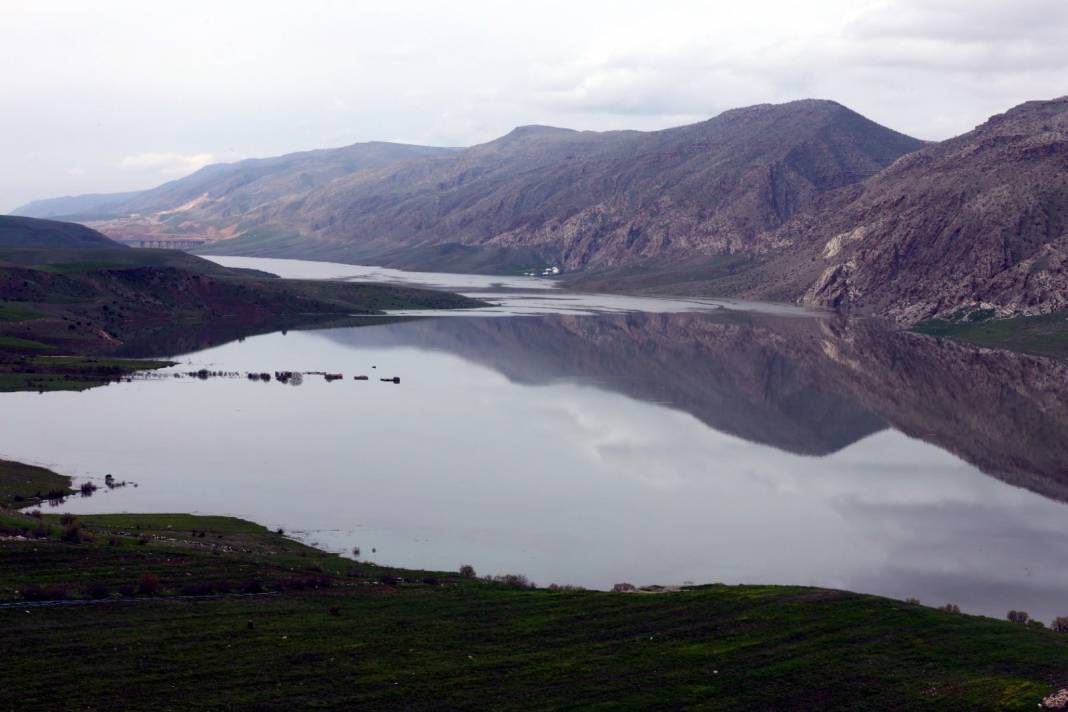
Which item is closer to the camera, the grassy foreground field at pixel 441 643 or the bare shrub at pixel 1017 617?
the grassy foreground field at pixel 441 643

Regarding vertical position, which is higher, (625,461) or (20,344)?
(20,344)

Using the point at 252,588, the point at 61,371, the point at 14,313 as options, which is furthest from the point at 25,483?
the point at 14,313

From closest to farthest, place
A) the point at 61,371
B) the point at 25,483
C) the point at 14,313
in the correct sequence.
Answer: the point at 25,483
the point at 61,371
the point at 14,313

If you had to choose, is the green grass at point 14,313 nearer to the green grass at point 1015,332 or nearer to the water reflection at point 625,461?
the water reflection at point 625,461

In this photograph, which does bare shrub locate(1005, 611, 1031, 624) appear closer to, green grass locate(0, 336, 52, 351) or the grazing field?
the grazing field

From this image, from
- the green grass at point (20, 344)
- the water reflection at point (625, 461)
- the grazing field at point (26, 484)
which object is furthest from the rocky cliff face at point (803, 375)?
the grazing field at point (26, 484)

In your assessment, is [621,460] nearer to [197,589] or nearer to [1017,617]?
[1017,617]

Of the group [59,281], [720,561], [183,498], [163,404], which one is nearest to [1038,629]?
[720,561]
